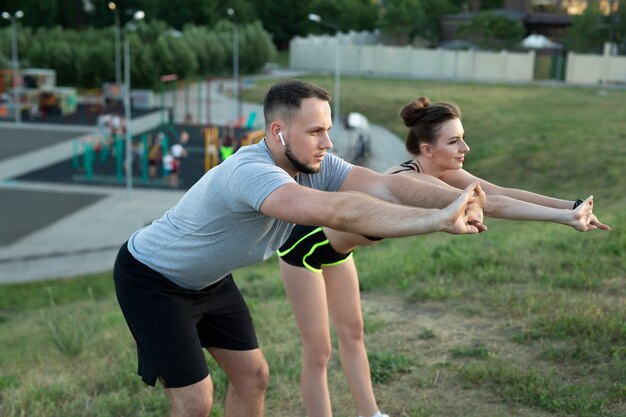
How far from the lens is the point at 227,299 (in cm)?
395

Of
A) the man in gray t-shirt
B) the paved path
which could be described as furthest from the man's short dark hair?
the paved path

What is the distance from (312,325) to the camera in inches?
171

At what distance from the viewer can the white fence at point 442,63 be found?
57.3 metres

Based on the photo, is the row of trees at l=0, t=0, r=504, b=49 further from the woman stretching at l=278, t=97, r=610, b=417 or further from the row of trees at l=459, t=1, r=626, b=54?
the woman stretching at l=278, t=97, r=610, b=417

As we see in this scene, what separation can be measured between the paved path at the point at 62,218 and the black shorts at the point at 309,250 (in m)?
12.2

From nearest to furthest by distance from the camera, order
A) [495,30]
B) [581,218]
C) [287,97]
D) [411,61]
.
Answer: [287,97]
[581,218]
[411,61]
[495,30]

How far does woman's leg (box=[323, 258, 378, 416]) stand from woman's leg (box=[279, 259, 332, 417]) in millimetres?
125

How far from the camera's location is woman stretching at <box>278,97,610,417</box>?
4.23 metres

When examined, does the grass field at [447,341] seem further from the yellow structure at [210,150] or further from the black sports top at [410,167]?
the yellow structure at [210,150]

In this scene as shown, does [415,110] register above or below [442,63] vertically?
above

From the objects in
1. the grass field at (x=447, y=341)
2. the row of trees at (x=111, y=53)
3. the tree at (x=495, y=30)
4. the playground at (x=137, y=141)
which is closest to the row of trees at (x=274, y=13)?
the tree at (x=495, y=30)

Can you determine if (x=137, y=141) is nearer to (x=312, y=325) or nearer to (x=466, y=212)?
(x=312, y=325)

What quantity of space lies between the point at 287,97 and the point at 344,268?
150 centimetres

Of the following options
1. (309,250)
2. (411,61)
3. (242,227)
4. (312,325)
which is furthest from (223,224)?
(411,61)
